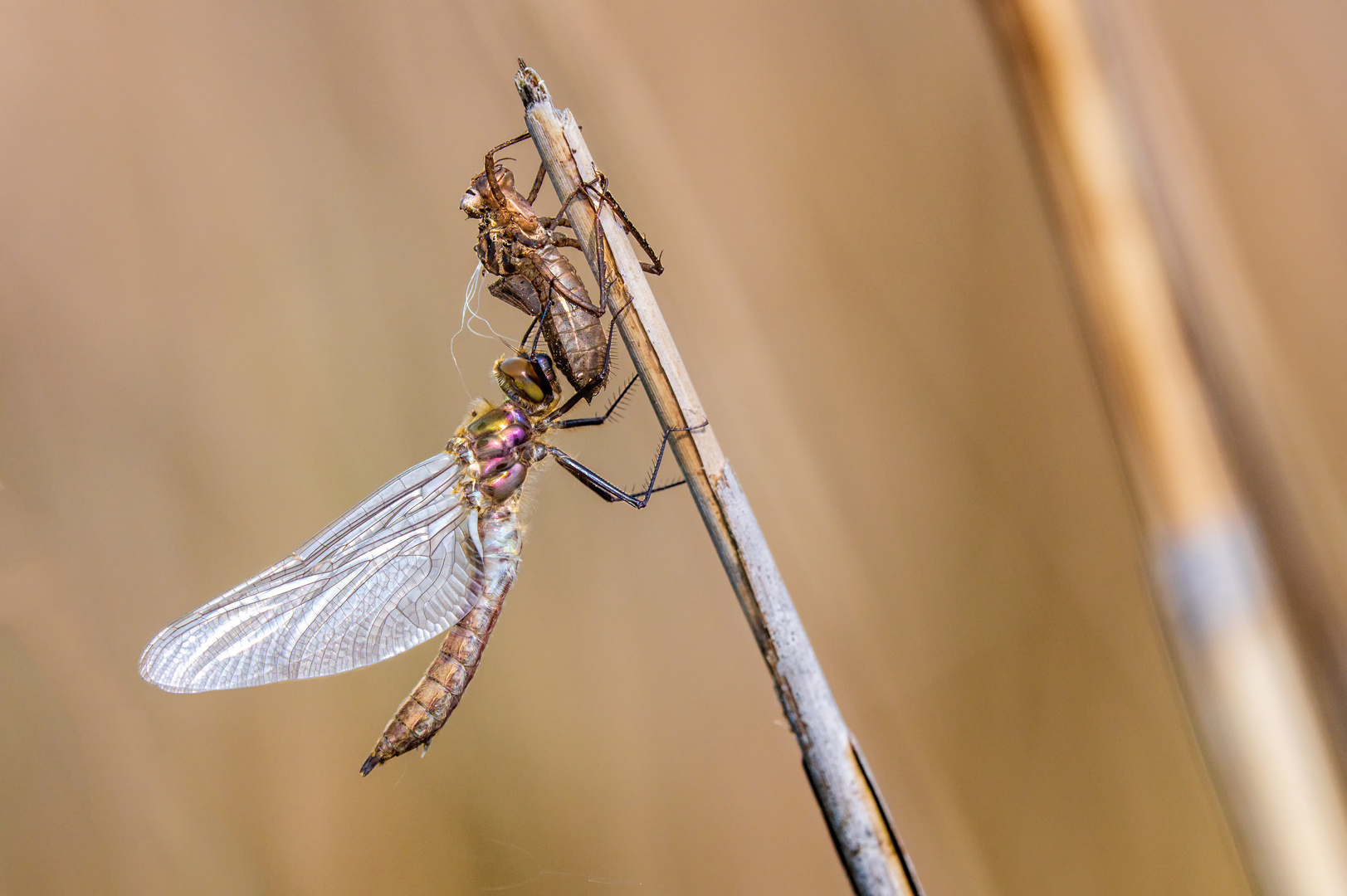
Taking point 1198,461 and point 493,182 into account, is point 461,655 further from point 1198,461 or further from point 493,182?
point 1198,461

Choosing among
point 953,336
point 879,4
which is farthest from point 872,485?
point 879,4

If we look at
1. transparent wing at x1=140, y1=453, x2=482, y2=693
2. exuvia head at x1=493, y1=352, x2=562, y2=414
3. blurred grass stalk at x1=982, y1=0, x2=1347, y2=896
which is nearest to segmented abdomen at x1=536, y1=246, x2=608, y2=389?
exuvia head at x1=493, y1=352, x2=562, y2=414

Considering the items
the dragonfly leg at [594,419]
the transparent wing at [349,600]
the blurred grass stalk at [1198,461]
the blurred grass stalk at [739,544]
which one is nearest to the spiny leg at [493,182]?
the blurred grass stalk at [739,544]

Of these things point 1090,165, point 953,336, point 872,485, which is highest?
point 1090,165

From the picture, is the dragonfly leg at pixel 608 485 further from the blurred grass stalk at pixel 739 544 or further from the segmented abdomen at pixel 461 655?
the blurred grass stalk at pixel 739 544

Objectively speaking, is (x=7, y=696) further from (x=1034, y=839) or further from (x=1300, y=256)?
(x=1300, y=256)

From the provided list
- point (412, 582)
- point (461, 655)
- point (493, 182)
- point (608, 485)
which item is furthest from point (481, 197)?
point (461, 655)
